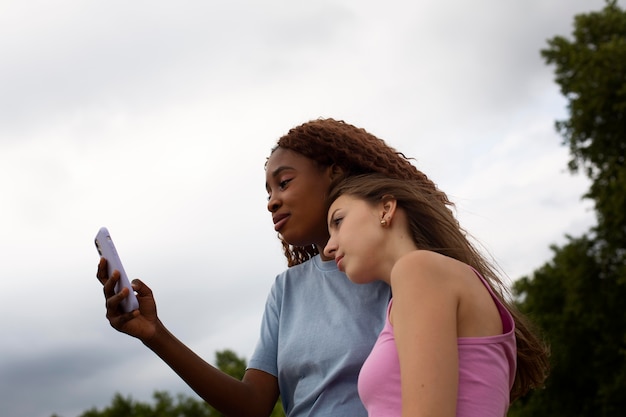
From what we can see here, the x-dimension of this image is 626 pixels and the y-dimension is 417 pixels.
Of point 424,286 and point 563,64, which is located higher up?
point 563,64

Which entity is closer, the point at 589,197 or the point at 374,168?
the point at 374,168

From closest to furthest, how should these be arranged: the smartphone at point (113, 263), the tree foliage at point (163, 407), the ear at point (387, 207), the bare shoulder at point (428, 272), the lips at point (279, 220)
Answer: the bare shoulder at point (428, 272)
the ear at point (387, 207)
the smartphone at point (113, 263)
the lips at point (279, 220)
the tree foliage at point (163, 407)

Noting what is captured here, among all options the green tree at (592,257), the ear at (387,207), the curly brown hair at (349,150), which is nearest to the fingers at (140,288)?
the curly brown hair at (349,150)

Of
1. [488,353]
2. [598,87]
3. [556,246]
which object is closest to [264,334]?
[488,353]

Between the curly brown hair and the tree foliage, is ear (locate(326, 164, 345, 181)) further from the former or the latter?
the tree foliage

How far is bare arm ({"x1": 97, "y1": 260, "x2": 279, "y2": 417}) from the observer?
357cm

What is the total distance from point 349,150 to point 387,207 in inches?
30.5

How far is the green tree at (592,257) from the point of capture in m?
23.2

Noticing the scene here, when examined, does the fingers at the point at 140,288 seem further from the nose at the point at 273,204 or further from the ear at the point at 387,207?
the ear at the point at 387,207

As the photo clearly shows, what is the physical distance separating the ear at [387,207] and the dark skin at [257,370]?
25.6 inches

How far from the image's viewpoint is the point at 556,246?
28.0m

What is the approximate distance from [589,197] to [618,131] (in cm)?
169

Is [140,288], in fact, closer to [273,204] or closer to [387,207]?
[273,204]

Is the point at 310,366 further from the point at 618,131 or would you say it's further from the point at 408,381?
the point at 618,131
